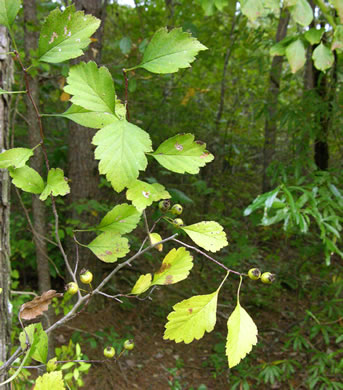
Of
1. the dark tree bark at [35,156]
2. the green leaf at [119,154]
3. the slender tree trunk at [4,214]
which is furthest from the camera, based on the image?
the dark tree bark at [35,156]

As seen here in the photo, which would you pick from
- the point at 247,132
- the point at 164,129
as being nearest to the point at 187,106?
the point at 164,129

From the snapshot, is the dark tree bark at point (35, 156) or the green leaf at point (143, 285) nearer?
the green leaf at point (143, 285)

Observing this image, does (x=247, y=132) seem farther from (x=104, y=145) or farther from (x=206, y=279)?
(x=104, y=145)

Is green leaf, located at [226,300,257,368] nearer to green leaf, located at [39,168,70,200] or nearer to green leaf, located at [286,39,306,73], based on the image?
green leaf, located at [39,168,70,200]

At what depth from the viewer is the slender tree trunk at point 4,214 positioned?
36.0 inches

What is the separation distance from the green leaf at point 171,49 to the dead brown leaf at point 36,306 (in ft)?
1.35

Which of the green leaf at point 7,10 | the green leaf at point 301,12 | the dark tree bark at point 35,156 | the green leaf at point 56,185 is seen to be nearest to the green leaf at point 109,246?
the green leaf at point 56,185

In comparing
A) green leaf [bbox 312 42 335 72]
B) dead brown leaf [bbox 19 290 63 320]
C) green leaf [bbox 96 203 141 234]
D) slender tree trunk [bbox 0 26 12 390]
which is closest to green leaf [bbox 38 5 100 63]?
green leaf [bbox 96 203 141 234]

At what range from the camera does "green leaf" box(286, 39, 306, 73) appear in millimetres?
1155

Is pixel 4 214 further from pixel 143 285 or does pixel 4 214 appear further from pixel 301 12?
pixel 301 12

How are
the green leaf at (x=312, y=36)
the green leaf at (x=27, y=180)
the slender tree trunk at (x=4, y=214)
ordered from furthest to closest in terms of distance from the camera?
the green leaf at (x=312, y=36) → the slender tree trunk at (x=4, y=214) → the green leaf at (x=27, y=180)

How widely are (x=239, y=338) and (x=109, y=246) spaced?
28cm

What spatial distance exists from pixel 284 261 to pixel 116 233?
366cm

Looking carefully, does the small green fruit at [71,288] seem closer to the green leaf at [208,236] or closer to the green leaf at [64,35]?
the green leaf at [208,236]
